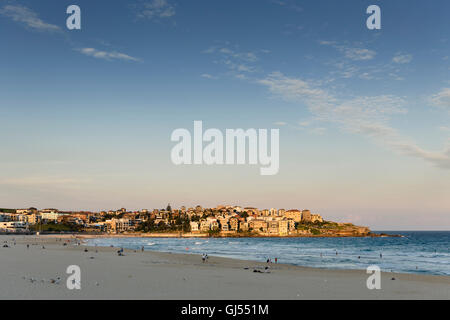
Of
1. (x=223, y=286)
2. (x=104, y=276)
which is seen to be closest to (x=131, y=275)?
(x=104, y=276)

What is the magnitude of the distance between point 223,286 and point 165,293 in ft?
17.8

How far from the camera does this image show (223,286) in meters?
29.5
